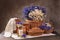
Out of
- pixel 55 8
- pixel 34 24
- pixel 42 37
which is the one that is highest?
pixel 55 8

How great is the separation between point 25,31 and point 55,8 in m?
0.70

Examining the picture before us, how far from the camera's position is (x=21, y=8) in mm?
2779

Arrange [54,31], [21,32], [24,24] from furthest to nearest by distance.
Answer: [54,31], [24,24], [21,32]

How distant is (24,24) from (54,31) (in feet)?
1.52

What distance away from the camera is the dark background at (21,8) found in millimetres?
2328

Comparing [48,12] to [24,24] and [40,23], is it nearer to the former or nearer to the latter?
[40,23]

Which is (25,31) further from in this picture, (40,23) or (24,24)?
(40,23)

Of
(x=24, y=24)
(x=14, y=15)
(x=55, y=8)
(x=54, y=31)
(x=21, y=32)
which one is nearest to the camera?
(x=21, y=32)

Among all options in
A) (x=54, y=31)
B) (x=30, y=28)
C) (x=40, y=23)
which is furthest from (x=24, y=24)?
(x=54, y=31)

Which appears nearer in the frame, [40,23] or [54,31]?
[40,23]

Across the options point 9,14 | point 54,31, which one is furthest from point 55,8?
point 9,14

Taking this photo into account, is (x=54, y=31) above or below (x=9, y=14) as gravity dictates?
below

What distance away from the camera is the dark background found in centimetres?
233

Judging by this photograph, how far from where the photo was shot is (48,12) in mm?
2445
